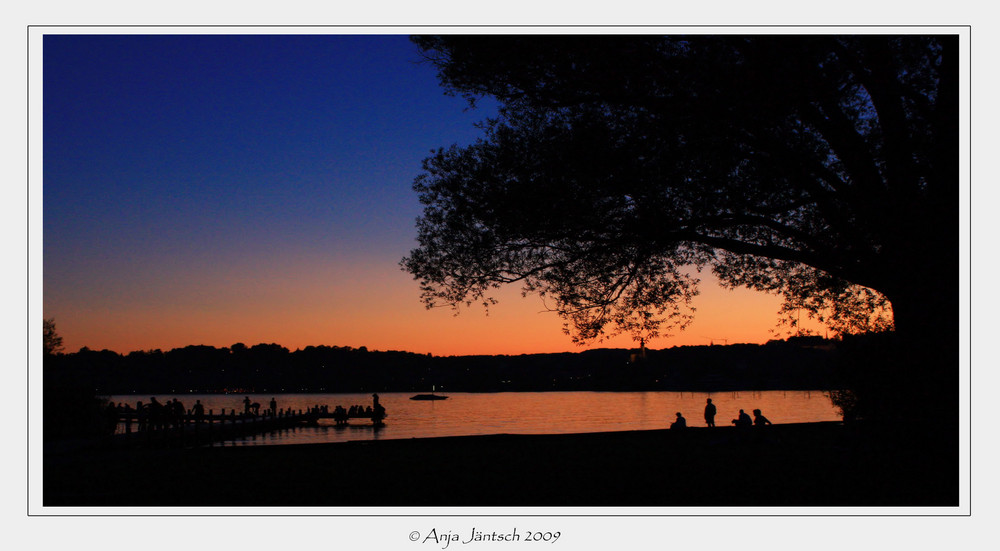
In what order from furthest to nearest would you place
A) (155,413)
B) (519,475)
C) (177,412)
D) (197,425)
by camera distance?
(197,425)
(177,412)
(155,413)
(519,475)

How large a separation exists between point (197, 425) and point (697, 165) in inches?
1418

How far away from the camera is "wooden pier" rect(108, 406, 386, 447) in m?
32.5

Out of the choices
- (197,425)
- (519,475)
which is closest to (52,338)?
(197,425)

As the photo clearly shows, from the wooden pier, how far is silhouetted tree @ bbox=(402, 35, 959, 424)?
21.0 meters

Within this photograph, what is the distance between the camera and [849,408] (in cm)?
2019

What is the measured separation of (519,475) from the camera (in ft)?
40.5

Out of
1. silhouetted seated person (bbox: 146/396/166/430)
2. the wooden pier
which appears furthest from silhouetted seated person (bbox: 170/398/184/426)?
silhouetted seated person (bbox: 146/396/166/430)

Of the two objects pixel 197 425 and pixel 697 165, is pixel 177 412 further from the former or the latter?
pixel 697 165

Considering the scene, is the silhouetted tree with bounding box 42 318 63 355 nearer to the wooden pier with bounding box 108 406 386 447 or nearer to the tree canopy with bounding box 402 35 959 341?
the wooden pier with bounding box 108 406 386 447

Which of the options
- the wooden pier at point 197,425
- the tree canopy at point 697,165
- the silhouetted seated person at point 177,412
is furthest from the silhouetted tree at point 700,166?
the silhouetted seated person at point 177,412

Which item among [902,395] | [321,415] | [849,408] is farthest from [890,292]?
[321,415]

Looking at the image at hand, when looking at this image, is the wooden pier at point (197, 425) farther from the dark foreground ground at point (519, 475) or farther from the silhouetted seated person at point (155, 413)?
the dark foreground ground at point (519, 475)

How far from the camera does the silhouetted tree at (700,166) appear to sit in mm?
11875

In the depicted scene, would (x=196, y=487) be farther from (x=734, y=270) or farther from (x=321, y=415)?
(x=321, y=415)
